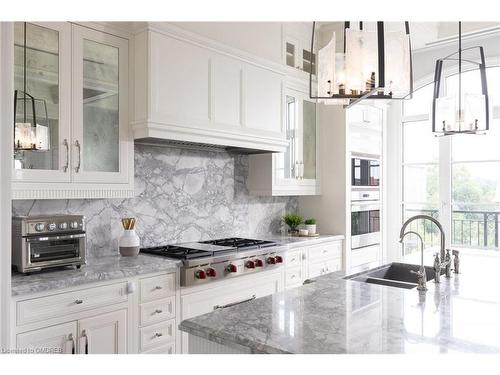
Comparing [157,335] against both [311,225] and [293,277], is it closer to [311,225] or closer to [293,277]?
[293,277]

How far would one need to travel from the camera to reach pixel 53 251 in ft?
7.61

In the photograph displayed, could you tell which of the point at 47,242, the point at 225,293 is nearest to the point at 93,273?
the point at 47,242

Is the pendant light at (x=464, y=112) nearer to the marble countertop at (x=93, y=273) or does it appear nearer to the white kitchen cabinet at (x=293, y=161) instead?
the white kitchen cabinet at (x=293, y=161)

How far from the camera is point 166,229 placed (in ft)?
11.1

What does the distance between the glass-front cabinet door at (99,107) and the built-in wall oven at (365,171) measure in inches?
97.2

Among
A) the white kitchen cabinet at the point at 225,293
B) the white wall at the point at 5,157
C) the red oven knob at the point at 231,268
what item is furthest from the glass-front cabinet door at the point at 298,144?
the white wall at the point at 5,157

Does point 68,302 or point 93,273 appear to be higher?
point 93,273

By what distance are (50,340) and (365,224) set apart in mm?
3338

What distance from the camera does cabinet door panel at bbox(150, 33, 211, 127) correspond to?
9.30ft

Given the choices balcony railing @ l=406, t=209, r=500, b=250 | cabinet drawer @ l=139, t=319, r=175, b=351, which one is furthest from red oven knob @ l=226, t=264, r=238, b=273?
balcony railing @ l=406, t=209, r=500, b=250

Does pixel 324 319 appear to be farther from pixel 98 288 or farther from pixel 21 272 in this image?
pixel 21 272

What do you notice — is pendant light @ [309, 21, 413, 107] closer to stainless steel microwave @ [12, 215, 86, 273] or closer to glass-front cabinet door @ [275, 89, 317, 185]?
stainless steel microwave @ [12, 215, 86, 273]
